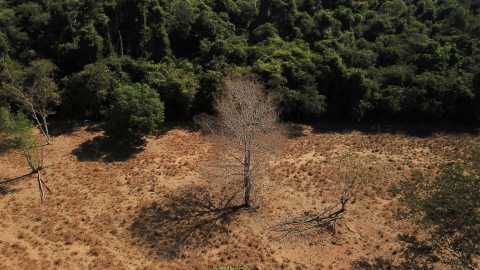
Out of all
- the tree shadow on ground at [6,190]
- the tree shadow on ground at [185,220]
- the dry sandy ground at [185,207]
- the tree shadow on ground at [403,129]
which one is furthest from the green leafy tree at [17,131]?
the tree shadow on ground at [403,129]

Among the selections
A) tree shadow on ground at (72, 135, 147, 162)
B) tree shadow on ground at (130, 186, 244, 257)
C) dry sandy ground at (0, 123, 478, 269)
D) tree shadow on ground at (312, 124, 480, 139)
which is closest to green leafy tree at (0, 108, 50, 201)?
dry sandy ground at (0, 123, 478, 269)

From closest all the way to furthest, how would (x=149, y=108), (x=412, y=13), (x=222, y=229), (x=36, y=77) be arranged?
(x=222, y=229) → (x=149, y=108) → (x=36, y=77) → (x=412, y=13)

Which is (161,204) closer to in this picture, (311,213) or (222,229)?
(222,229)

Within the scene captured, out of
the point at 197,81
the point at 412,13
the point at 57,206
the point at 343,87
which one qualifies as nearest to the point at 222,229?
the point at 57,206

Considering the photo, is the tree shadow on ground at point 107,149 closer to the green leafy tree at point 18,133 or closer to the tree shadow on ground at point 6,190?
the green leafy tree at point 18,133

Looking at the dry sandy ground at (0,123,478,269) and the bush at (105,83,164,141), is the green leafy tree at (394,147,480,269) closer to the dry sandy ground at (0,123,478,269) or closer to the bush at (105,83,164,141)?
the dry sandy ground at (0,123,478,269)

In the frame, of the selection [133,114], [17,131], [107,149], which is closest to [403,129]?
[133,114]

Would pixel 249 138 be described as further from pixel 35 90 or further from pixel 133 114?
pixel 35 90
